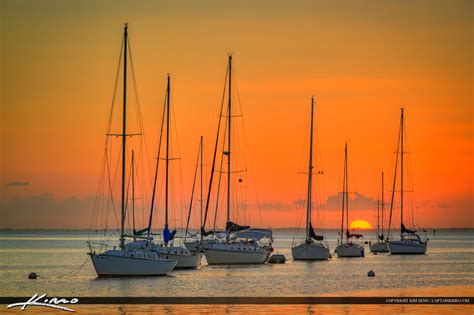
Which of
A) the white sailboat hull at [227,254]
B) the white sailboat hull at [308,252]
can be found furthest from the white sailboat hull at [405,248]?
the white sailboat hull at [227,254]

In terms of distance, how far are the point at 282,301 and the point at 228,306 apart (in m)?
3.40

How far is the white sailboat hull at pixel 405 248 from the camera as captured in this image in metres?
122

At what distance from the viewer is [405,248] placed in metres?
122

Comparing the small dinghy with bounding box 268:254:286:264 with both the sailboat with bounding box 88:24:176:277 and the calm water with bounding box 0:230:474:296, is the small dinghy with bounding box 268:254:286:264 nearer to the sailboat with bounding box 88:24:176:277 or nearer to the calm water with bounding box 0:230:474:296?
the calm water with bounding box 0:230:474:296

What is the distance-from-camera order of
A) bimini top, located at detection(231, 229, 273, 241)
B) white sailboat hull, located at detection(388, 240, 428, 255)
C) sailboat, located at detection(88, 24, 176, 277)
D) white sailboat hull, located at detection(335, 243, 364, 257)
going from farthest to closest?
1. white sailboat hull, located at detection(388, 240, 428, 255)
2. white sailboat hull, located at detection(335, 243, 364, 257)
3. bimini top, located at detection(231, 229, 273, 241)
4. sailboat, located at detection(88, 24, 176, 277)

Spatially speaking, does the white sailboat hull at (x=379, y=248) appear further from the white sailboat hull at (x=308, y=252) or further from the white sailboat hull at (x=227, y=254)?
the white sailboat hull at (x=227, y=254)

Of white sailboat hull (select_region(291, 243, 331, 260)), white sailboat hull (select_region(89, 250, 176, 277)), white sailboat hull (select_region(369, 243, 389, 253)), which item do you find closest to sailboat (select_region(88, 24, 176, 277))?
white sailboat hull (select_region(89, 250, 176, 277))

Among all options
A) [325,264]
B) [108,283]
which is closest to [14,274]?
[108,283]

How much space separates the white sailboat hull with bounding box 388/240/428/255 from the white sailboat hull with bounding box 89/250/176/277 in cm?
6024

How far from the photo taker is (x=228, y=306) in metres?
39.2

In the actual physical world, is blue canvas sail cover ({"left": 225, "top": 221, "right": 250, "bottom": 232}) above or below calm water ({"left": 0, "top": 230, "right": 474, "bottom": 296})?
above

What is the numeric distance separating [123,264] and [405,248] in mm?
63817

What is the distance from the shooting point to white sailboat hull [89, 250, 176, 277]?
2591 inches

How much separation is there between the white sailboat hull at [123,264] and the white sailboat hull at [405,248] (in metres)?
60.2
